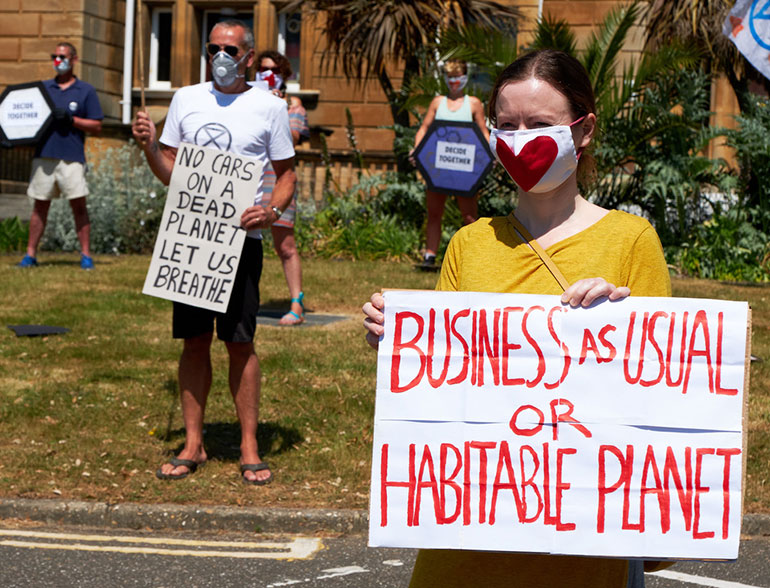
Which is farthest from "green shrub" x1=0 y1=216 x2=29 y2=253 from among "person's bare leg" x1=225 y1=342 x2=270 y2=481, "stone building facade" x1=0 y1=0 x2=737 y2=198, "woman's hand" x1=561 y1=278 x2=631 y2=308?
"woman's hand" x1=561 y1=278 x2=631 y2=308

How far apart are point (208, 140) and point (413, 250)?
9.02m

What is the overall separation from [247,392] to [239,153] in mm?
1173

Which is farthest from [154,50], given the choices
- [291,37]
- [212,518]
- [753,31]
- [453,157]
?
[212,518]

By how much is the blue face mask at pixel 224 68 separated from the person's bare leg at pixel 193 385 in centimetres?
122

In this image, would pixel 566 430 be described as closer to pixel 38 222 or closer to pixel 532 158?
pixel 532 158

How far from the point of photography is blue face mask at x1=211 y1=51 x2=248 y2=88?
559 cm

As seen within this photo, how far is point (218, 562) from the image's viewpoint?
5023 millimetres

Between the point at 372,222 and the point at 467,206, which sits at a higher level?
the point at 467,206

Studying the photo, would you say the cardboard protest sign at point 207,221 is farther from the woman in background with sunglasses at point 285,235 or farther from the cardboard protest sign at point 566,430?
the cardboard protest sign at point 566,430

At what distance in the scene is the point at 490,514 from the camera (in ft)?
8.49

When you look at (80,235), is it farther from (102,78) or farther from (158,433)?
(102,78)

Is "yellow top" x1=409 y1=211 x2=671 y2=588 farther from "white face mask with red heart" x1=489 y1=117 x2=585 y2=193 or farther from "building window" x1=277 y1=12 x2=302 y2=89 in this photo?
"building window" x1=277 y1=12 x2=302 y2=89

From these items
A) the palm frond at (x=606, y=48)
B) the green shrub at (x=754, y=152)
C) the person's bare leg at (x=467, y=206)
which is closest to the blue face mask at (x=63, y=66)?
the person's bare leg at (x=467, y=206)

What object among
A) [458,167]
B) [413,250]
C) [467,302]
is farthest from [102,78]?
[467,302]
